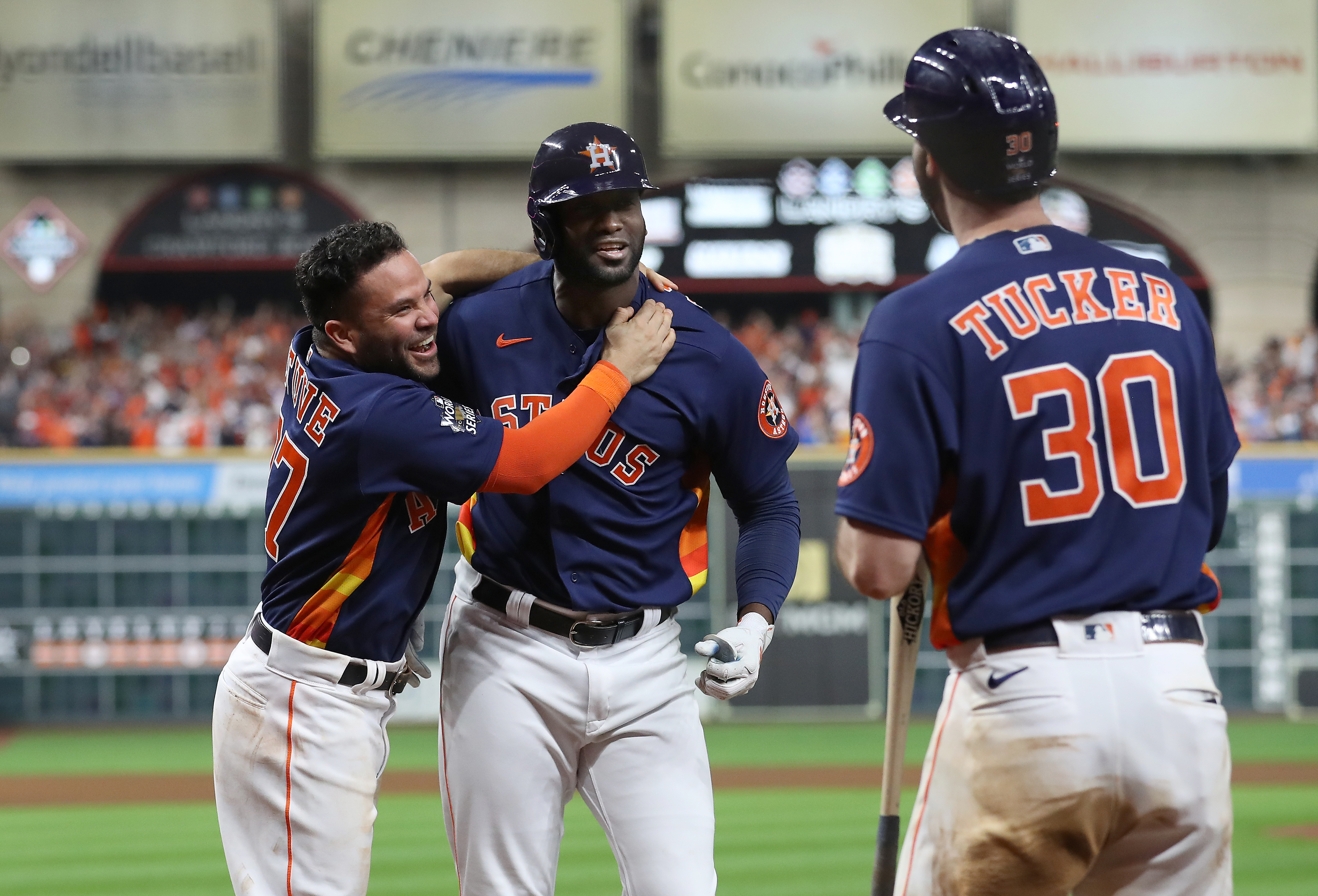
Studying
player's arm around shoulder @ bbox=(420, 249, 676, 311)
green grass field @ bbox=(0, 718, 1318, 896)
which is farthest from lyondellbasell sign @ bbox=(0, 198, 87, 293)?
player's arm around shoulder @ bbox=(420, 249, 676, 311)

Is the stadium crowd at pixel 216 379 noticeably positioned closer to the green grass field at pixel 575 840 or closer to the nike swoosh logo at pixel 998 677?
the green grass field at pixel 575 840

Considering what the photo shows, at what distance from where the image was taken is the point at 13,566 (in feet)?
36.2

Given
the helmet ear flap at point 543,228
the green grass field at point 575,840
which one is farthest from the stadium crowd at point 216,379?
the helmet ear flap at point 543,228

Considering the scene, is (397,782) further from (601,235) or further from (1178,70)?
(1178,70)

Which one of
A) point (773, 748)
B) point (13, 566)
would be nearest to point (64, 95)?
point (13, 566)

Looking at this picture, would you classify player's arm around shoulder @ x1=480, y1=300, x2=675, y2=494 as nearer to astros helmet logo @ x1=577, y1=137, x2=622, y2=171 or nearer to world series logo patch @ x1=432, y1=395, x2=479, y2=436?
world series logo patch @ x1=432, y1=395, x2=479, y2=436

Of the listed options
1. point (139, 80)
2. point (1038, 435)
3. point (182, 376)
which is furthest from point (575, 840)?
point (139, 80)

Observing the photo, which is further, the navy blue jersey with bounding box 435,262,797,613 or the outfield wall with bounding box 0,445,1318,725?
the outfield wall with bounding box 0,445,1318,725

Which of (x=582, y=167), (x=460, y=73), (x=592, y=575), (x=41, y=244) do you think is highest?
(x=460, y=73)

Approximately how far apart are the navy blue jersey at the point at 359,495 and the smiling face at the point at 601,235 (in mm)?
402

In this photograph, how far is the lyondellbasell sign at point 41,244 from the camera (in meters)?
16.5

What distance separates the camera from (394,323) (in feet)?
9.22

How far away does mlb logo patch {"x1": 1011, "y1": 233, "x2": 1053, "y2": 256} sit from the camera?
2.05 m

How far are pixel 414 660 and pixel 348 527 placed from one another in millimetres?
399
